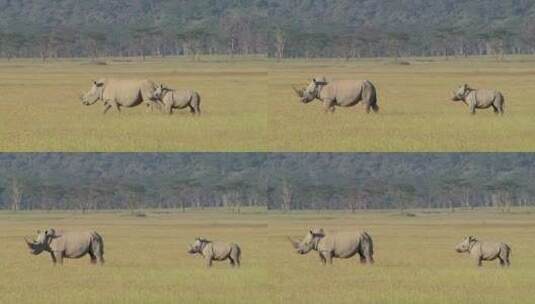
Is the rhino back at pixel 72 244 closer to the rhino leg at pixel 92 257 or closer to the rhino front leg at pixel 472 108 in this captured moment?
the rhino leg at pixel 92 257

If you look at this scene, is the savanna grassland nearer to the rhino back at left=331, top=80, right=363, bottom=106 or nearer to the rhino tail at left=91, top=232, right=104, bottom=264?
the rhino tail at left=91, top=232, right=104, bottom=264

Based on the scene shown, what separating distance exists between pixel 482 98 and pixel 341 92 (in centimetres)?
436

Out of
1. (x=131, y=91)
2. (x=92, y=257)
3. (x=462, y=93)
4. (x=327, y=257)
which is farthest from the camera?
(x=462, y=93)

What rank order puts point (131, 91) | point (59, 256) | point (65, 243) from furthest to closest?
1. point (131, 91)
2. point (59, 256)
3. point (65, 243)

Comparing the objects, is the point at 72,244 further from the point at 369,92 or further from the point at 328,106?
the point at 369,92

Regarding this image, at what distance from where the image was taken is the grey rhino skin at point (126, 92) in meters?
38.9

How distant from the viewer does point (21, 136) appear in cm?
4100

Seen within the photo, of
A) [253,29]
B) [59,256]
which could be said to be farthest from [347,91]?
[253,29]

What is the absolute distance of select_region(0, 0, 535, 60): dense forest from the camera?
118312 mm

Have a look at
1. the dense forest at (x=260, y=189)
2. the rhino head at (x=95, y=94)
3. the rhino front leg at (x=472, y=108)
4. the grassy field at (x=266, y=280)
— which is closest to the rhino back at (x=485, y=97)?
the rhino front leg at (x=472, y=108)

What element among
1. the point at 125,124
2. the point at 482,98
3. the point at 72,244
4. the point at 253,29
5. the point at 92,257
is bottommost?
the point at 92,257

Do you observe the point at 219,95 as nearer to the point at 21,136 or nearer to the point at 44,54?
the point at 21,136

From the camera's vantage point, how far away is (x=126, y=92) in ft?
128

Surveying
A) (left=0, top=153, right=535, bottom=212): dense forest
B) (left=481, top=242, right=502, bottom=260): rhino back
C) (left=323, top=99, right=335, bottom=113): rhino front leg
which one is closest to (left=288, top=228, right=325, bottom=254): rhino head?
(left=323, top=99, right=335, bottom=113): rhino front leg
